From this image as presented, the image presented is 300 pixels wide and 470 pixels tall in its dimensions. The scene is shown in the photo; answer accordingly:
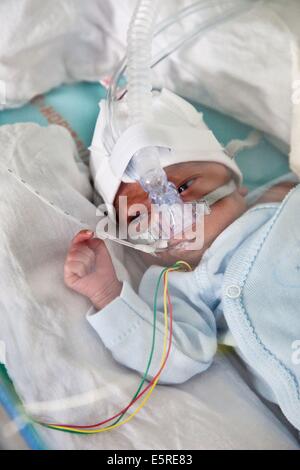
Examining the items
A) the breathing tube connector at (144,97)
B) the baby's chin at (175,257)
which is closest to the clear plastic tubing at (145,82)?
the breathing tube connector at (144,97)

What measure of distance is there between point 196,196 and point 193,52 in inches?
16.6

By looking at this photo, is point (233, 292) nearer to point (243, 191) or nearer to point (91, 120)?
point (243, 191)

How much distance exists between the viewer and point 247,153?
1.21m

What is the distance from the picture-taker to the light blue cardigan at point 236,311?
36.6 inches

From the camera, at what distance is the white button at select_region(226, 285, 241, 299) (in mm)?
973

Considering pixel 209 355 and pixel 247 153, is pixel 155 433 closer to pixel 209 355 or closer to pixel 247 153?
pixel 209 355

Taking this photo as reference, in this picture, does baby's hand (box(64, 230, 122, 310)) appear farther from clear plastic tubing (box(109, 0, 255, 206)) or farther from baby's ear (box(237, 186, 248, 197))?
baby's ear (box(237, 186, 248, 197))

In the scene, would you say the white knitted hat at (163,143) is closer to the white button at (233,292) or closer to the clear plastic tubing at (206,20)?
the clear plastic tubing at (206,20)

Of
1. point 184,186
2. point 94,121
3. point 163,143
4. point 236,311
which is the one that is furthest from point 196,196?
point 94,121

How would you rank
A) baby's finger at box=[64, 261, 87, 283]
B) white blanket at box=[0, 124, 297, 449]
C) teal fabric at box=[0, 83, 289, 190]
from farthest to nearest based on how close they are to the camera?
teal fabric at box=[0, 83, 289, 190], baby's finger at box=[64, 261, 87, 283], white blanket at box=[0, 124, 297, 449]

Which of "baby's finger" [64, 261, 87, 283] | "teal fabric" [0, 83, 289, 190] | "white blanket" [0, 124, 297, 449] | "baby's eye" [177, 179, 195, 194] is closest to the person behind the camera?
"white blanket" [0, 124, 297, 449]

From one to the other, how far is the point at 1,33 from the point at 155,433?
93cm

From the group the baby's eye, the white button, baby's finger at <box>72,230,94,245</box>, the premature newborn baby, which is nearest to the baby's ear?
the premature newborn baby

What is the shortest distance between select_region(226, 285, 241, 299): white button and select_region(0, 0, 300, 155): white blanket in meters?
0.42
